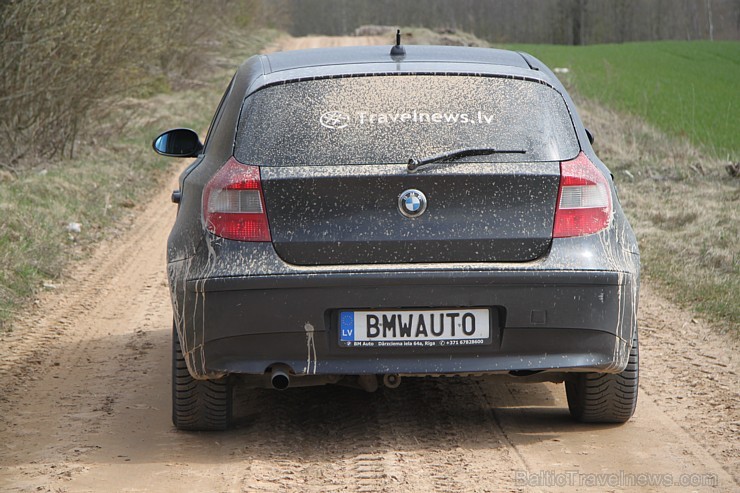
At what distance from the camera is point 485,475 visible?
415 centimetres

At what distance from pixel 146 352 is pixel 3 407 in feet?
4.07

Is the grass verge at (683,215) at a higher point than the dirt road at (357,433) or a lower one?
lower

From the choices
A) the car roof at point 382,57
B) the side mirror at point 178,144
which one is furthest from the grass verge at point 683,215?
the side mirror at point 178,144

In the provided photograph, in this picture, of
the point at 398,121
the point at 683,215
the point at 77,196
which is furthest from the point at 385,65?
the point at 77,196

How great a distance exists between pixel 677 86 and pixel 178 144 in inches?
991

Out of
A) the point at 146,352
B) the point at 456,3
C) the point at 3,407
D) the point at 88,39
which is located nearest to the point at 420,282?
the point at 3,407

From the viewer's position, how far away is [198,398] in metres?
4.76

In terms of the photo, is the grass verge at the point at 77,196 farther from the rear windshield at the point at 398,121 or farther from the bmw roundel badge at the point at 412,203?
the bmw roundel badge at the point at 412,203

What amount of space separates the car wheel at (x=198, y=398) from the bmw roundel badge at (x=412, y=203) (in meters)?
1.12

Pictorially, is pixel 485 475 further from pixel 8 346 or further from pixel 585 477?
pixel 8 346

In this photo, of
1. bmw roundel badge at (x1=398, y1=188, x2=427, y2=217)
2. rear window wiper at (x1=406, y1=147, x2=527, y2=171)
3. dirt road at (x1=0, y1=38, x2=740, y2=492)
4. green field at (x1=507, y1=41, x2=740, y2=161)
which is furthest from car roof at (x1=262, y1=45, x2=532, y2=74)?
green field at (x1=507, y1=41, x2=740, y2=161)

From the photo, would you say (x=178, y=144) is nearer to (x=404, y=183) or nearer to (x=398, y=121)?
(x=398, y=121)

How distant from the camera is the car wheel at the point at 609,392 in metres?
4.75

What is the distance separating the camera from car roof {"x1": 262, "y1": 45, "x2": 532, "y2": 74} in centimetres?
479
